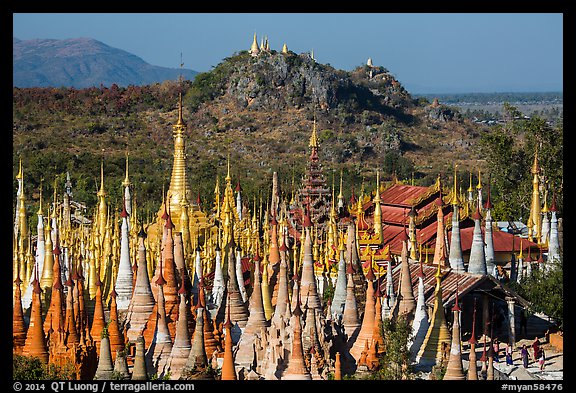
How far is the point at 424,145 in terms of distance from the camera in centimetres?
12650

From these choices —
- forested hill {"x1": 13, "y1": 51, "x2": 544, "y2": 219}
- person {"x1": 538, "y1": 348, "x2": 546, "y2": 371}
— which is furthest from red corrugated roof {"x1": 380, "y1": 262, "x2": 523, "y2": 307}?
forested hill {"x1": 13, "y1": 51, "x2": 544, "y2": 219}

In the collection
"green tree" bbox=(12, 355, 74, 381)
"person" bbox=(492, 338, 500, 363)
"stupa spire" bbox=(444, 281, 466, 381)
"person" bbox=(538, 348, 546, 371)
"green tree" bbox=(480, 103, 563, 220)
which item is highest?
"green tree" bbox=(480, 103, 563, 220)

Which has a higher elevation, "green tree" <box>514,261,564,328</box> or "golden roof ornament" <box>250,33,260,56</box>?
"golden roof ornament" <box>250,33,260,56</box>

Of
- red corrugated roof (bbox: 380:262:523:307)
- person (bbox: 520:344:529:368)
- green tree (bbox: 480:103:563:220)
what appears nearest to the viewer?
person (bbox: 520:344:529:368)

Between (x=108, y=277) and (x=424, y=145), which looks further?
(x=424, y=145)

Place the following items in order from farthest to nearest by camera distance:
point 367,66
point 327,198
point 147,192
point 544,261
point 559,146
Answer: point 367,66 < point 147,192 < point 559,146 < point 327,198 < point 544,261

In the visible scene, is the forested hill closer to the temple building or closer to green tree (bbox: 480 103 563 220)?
green tree (bbox: 480 103 563 220)

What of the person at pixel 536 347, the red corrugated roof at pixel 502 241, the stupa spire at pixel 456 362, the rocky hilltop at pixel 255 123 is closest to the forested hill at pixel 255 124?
the rocky hilltop at pixel 255 123

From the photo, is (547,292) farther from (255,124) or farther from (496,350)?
(255,124)

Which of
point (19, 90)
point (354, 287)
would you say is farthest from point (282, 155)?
point (354, 287)

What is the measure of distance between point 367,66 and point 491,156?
88502 millimetres

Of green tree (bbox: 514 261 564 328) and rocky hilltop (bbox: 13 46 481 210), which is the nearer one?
green tree (bbox: 514 261 564 328)
